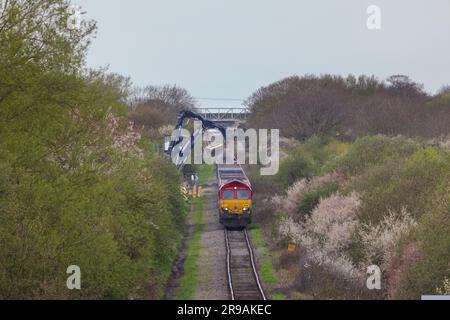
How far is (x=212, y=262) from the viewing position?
127 feet

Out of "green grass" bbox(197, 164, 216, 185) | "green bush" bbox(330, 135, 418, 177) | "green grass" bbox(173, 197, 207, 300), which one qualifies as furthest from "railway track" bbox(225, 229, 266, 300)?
"green grass" bbox(197, 164, 216, 185)

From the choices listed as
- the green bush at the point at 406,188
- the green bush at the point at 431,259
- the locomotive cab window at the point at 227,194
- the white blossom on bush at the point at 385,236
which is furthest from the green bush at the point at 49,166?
the locomotive cab window at the point at 227,194

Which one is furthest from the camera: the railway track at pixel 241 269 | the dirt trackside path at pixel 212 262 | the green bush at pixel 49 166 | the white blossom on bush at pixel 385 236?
the white blossom on bush at pixel 385 236

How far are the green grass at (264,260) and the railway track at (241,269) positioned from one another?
36 centimetres

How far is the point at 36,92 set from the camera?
21.8 m

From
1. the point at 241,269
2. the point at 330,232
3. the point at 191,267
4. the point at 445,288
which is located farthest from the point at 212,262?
the point at 445,288

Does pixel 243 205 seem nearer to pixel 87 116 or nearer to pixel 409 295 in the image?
pixel 409 295

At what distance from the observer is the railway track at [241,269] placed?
31.2 meters

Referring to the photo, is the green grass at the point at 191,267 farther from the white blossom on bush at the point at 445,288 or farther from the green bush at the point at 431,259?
the white blossom on bush at the point at 445,288

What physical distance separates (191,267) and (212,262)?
1.53 m

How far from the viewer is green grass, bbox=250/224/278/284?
114ft

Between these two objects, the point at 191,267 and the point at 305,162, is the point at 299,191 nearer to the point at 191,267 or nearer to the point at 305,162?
the point at 305,162

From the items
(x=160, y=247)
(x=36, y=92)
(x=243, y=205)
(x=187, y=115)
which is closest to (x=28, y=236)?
(x=36, y=92)
